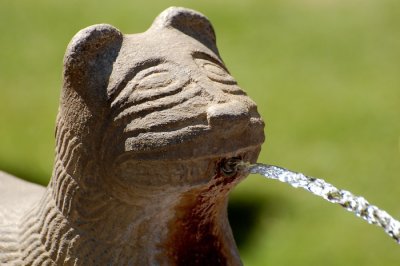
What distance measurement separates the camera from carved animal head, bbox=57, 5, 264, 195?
6.27ft

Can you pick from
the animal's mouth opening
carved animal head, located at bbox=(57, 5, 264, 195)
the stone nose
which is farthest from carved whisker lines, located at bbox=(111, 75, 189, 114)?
the animal's mouth opening

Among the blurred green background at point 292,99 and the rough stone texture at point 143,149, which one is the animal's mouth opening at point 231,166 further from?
the blurred green background at point 292,99

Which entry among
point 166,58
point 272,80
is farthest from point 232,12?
point 166,58

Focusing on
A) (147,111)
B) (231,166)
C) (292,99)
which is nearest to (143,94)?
(147,111)

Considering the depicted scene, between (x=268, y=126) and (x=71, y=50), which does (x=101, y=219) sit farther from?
(x=268, y=126)

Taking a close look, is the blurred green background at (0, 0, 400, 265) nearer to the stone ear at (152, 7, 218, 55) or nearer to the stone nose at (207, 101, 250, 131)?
the stone ear at (152, 7, 218, 55)

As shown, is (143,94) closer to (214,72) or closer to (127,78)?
(127,78)

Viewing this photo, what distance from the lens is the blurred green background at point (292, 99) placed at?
433 centimetres

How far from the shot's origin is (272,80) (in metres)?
6.21

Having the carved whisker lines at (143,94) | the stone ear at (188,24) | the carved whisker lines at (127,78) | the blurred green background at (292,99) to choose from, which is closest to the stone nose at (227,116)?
the carved whisker lines at (143,94)

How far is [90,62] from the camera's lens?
200 centimetres

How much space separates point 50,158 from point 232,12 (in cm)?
286

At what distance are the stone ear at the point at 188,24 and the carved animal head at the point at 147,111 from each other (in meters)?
0.11

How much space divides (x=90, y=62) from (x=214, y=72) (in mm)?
327
